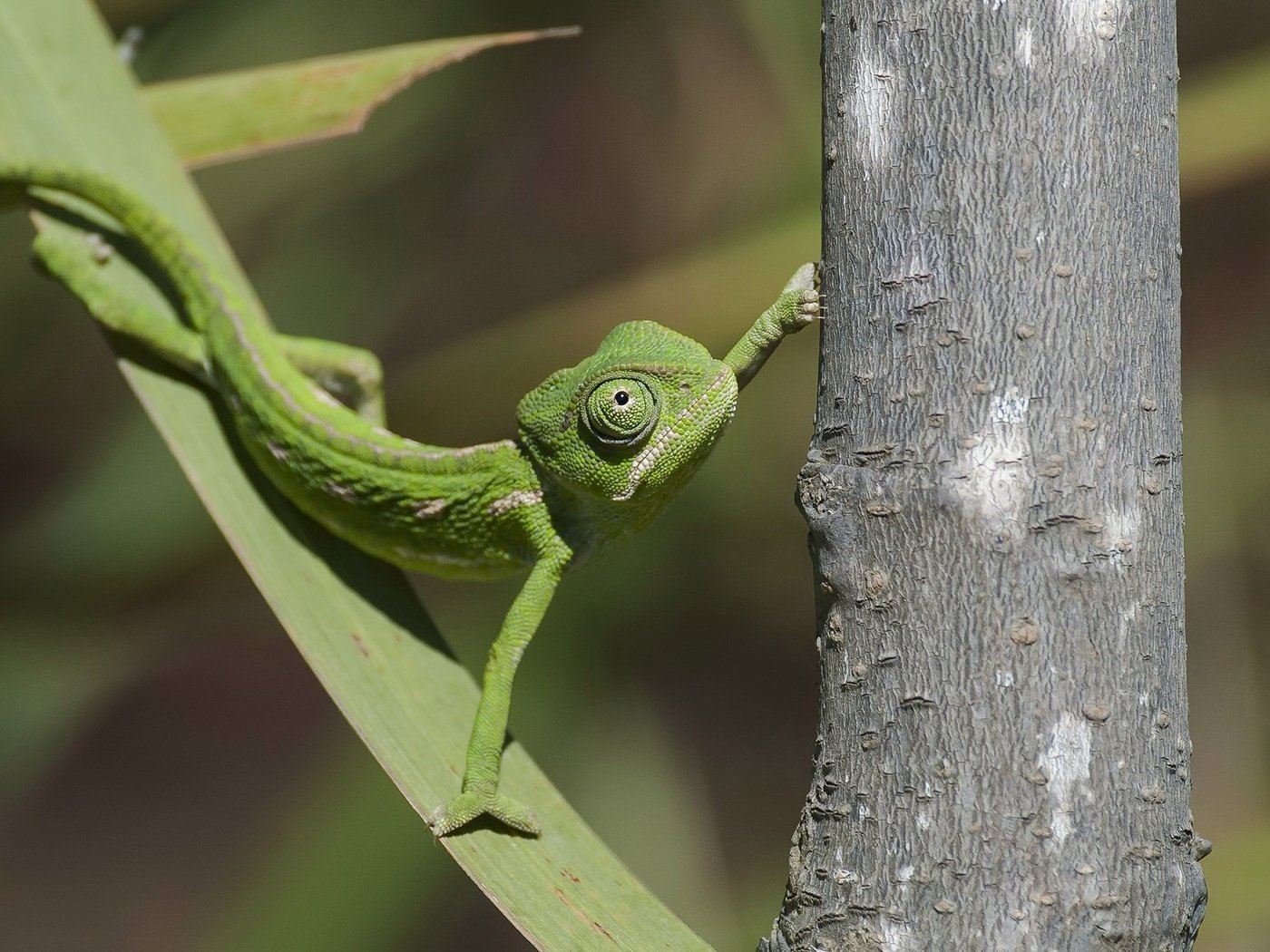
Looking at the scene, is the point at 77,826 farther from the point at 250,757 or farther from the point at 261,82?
the point at 261,82

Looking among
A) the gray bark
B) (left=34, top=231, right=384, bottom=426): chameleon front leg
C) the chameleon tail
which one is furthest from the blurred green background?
the gray bark

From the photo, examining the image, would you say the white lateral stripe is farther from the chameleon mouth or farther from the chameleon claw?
the chameleon claw

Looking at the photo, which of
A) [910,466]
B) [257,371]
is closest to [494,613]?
[257,371]

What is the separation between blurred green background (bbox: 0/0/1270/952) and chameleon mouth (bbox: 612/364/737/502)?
1.10 metres

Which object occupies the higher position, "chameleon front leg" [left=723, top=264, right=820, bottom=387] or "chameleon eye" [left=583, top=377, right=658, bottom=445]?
"chameleon front leg" [left=723, top=264, right=820, bottom=387]

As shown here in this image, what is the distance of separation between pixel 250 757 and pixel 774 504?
263 cm

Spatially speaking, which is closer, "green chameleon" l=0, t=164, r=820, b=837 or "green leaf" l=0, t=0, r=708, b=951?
"green leaf" l=0, t=0, r=708, b=951

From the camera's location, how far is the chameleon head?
5.10ft

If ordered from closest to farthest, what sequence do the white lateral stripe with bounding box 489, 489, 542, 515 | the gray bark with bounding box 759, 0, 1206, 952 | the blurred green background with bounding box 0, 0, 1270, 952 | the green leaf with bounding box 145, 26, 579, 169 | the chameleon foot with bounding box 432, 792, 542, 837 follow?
the gray bark with bounding box 759, 0, 1206, 952 < the chameleon foot with bounding box 432, 792, 542, 837 < the white lateral stripe with bounding box 489, 489, 542, 515 < the green leaf with bounding box 145, 26, 579, 169 < the blurred green background with bounding box 0, 0, 1270, 952

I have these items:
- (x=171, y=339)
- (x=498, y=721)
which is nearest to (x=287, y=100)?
(x=171, y=339)

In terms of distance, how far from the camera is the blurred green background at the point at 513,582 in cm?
288

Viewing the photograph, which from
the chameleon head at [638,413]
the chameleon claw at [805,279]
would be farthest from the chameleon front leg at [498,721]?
the chameleon claw at [805,279]

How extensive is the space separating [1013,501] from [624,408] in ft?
2.12

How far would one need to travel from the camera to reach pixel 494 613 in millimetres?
3254
